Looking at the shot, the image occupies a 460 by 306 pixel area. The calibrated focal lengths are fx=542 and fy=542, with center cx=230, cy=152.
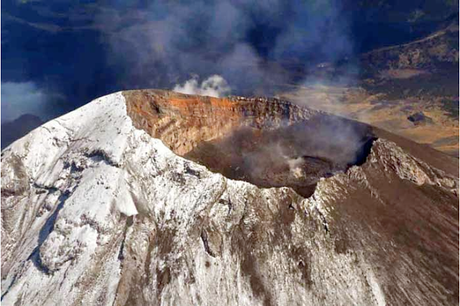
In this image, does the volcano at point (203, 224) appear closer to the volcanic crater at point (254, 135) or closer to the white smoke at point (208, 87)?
the volcanic crater at point (254, 135)

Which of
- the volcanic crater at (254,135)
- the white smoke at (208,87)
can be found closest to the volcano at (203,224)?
the volcanic crater at (254,135)

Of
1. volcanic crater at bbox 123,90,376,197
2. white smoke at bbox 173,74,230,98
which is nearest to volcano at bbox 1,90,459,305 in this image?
volcanic crater at bbox 123,90,376,197

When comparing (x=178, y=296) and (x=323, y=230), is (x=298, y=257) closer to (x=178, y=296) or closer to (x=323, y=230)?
(x=323, y=230)

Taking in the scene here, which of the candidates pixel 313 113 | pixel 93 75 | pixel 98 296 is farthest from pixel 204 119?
pixel 93 75

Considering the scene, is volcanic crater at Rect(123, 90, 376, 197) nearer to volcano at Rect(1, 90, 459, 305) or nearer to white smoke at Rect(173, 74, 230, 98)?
volcano at Rect(1, 90, 459, 305)

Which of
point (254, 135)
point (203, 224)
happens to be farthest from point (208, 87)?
point (203, 224)
